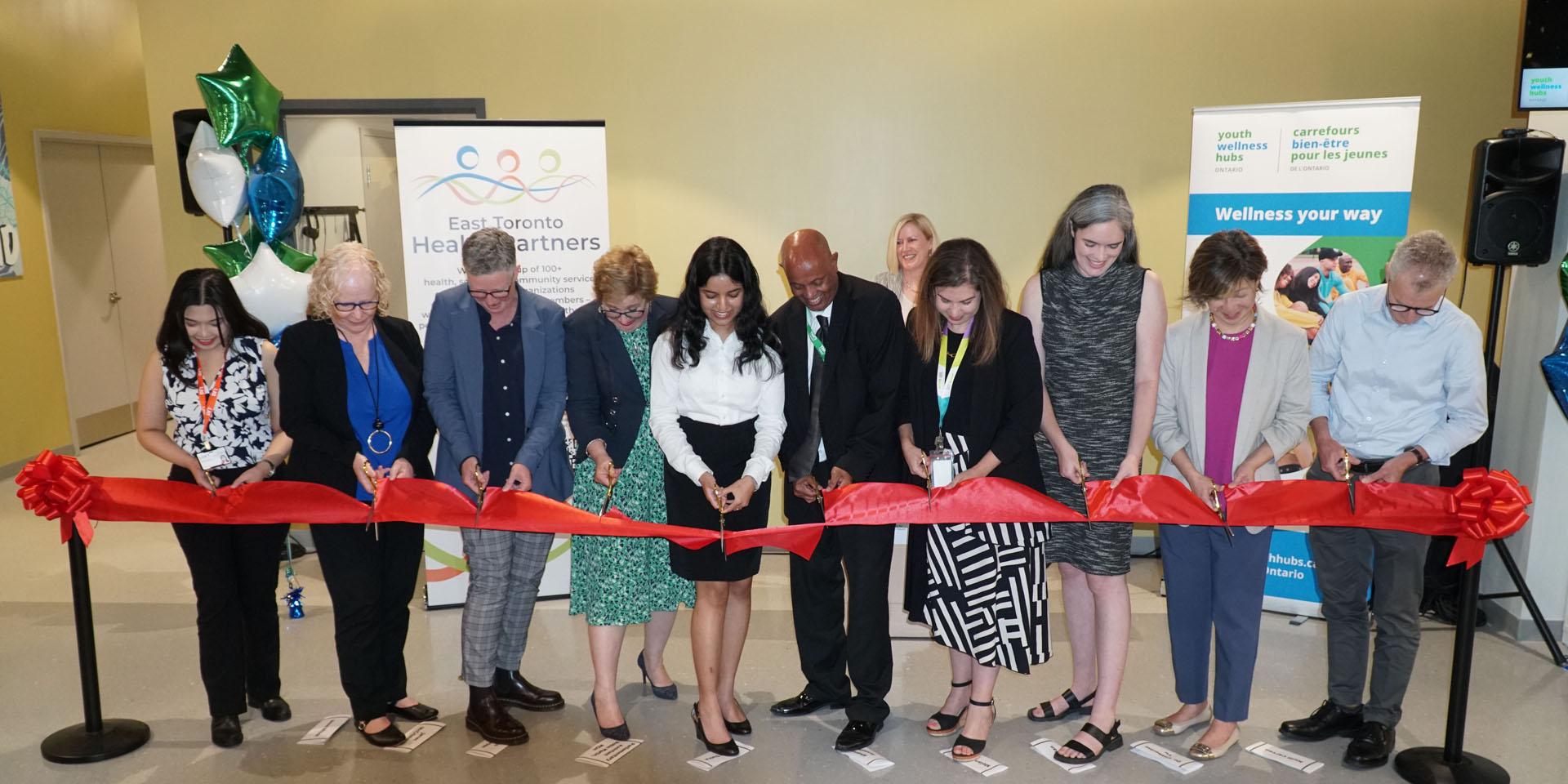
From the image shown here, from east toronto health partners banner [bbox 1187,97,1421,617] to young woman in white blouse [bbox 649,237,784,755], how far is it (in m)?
2.65

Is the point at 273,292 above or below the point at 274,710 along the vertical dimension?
above

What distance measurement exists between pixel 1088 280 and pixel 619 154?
3.15 metres

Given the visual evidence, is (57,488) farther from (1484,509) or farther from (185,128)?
(1484,509)

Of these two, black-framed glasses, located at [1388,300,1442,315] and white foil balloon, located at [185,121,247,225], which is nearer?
black-framed glasses, located at [1388,300,1442,315]

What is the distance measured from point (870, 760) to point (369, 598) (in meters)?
1.75

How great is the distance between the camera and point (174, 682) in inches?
160

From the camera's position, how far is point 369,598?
333 centimetres

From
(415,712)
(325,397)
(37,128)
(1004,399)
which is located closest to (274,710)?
(415,712)

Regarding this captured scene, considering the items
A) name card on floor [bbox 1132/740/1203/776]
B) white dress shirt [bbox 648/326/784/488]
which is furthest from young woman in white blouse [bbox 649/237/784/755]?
name card on floor [bbox 1132/740/1203/776]

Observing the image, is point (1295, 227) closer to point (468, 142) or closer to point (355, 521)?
point (468, 142)

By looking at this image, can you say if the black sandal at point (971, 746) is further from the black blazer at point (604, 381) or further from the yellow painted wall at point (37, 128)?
the yellow painted wall at point (37, 128)

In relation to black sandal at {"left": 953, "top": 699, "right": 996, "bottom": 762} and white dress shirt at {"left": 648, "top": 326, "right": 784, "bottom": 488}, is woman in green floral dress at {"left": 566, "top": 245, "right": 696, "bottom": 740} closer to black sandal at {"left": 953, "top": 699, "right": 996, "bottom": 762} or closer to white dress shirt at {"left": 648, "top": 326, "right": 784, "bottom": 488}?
white dress shirt at {"left": 648, "top": 326, "right": 784, "bottom": 488}

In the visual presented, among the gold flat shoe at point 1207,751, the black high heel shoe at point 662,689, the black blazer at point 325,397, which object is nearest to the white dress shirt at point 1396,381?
the gold flat shoe at point 1207,751

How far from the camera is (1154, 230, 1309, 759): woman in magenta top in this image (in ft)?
10.3
